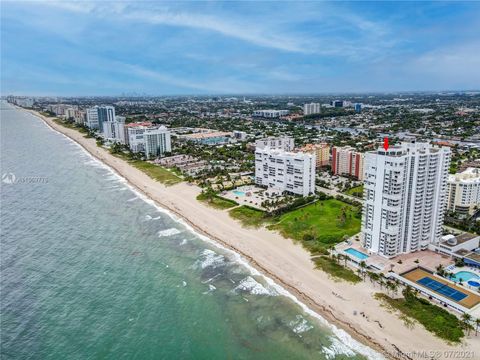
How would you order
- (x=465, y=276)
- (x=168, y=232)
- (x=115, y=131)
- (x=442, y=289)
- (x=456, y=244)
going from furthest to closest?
(x=115, y=131) → (x=168, y=232) → (x=456, y=244) → (x=465, y=276) → (x=442, y=289)

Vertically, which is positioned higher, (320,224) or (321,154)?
(321,154)

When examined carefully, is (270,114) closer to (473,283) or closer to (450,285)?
(473,283)

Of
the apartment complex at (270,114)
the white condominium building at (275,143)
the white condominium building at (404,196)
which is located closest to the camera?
the white condominium building at (404,196)

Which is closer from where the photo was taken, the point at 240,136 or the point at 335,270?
the point at 335,270

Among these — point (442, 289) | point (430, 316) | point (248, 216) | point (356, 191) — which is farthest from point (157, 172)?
point (430, 316)

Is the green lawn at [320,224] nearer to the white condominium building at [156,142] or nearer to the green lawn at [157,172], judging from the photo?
the green lawn at [157,172]

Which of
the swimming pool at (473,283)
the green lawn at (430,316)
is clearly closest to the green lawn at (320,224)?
the green lawn at (430,316)

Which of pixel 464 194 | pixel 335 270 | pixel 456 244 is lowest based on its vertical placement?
pixel 335 270

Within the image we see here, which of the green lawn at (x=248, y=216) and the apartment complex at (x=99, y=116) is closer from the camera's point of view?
the green lawn at (x=248, y=216)
